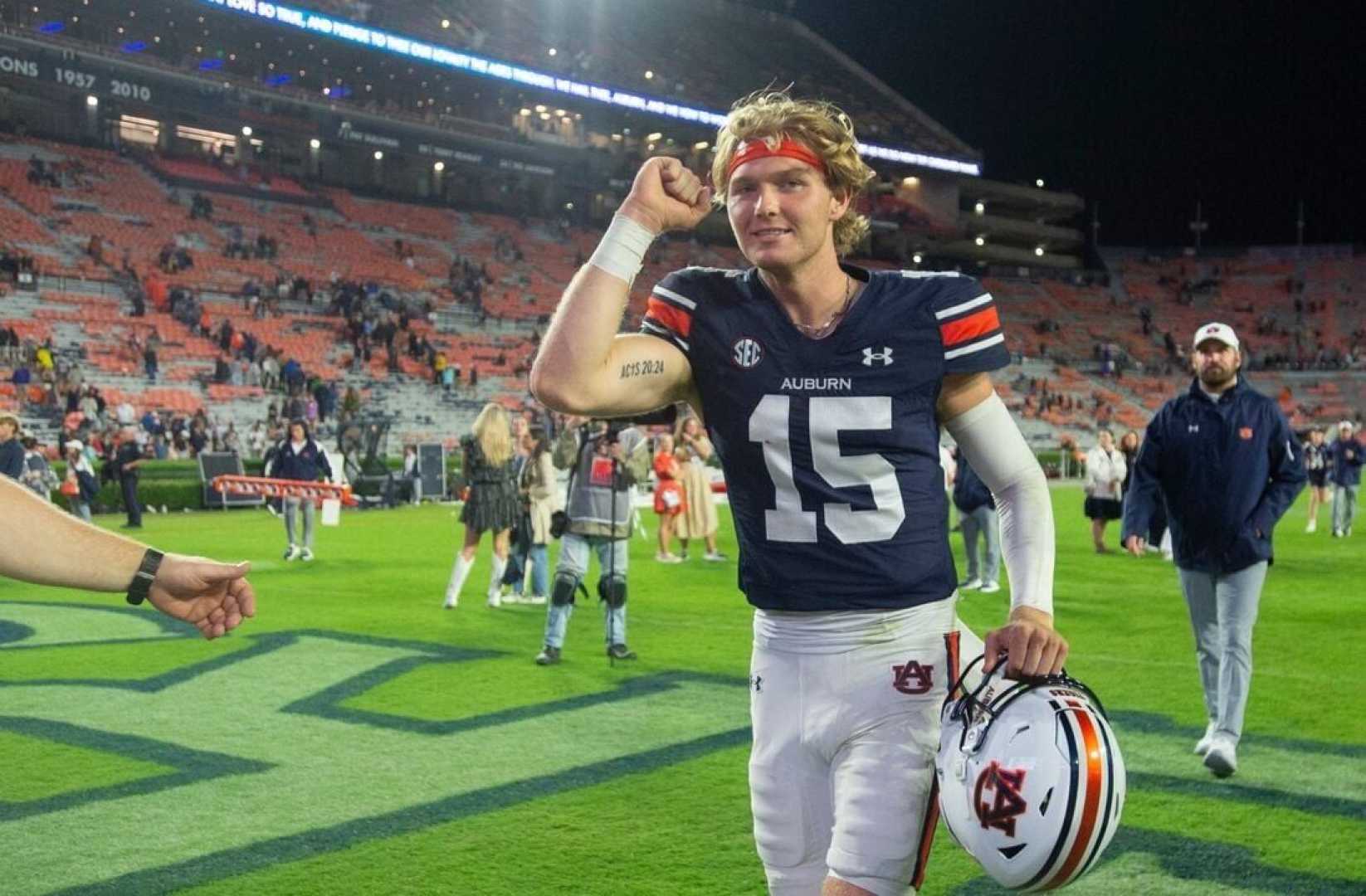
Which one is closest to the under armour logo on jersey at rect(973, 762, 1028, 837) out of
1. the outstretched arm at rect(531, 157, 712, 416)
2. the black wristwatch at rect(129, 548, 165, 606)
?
the outstretched arm at rect(531, 157, 712, 416)

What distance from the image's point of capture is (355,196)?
4775 centimetres

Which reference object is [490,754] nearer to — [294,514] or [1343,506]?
[294,514]

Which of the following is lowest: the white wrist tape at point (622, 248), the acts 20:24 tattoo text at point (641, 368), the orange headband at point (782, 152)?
the acts 20:24 tattoo text at point (641, 368)

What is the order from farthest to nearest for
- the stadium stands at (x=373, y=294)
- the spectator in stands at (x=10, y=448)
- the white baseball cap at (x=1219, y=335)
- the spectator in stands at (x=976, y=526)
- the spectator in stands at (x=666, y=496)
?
the stadium stands at (x=373, y=294), the spectator in stands at (x=666, y=496), the spectator in stands at (x=10, y=448), the spectator in stands at (x=976, y=526), the white baseball cap at (x=1219, y=335)

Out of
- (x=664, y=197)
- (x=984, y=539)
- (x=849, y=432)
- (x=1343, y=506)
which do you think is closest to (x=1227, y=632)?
(x=849, y=432)

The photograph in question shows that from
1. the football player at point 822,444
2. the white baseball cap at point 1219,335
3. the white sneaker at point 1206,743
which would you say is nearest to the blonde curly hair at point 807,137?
the football player at point 822,444

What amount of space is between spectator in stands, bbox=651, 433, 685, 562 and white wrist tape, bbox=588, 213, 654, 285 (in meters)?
13.6

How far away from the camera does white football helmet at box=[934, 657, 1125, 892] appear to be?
238cm

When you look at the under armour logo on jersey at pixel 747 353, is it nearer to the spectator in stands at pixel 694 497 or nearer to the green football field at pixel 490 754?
the green football field at pixel 490 754

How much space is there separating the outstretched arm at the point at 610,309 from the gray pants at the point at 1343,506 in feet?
68.1

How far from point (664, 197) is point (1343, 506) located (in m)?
21.3

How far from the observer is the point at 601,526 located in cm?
991

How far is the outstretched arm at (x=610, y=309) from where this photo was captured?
2.75 metres

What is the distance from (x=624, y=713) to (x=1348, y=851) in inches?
158
